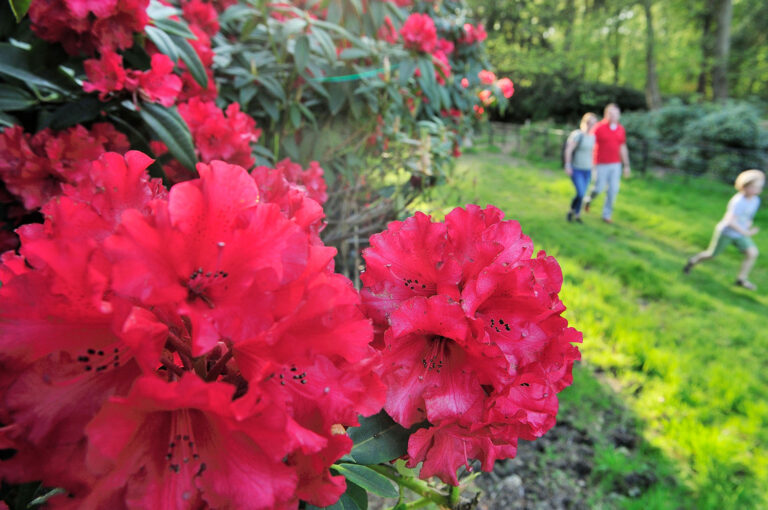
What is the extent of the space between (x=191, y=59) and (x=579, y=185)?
6.26 meters

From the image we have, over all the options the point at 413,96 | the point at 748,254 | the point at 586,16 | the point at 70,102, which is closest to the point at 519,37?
the point at 586,16

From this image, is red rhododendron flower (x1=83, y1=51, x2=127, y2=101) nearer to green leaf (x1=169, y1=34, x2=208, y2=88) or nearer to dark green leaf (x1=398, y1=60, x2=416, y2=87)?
green leaf (x1=169, y1=34, x2=208, y2=88)

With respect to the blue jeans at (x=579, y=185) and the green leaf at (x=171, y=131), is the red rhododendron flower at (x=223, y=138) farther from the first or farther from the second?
the blue jeans at (x=579, y=185)

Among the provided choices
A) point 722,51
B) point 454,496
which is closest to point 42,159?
point 454,496

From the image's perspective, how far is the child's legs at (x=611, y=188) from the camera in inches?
275

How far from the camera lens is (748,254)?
16.7 ft

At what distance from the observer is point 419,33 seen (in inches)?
101

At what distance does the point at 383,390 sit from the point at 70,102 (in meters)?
1.29

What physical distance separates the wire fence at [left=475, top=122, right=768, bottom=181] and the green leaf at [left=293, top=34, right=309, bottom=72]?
6403 mm

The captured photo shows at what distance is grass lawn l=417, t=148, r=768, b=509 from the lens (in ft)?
8.53

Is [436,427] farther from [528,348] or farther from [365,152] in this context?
[365,152]

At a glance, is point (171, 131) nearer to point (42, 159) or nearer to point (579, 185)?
point (42, 159)

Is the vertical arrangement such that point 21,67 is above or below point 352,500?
above

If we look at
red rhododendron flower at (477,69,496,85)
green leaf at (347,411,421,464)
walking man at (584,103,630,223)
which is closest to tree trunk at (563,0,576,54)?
walking man at (584,103,630,223)
